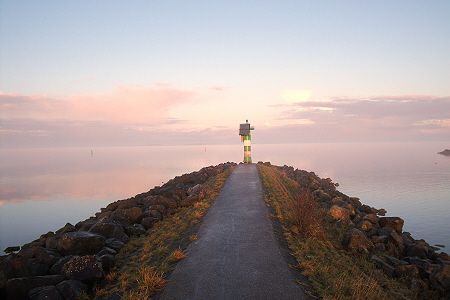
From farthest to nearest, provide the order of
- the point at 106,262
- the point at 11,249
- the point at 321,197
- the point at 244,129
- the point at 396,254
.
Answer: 1. the point at 244,129
2. the point at 321,197
3. the point at 11,249
4. the point at 396,254
5. the point at 106,262

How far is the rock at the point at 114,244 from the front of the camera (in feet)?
47.8

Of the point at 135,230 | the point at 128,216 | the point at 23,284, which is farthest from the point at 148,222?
the point at 23,284

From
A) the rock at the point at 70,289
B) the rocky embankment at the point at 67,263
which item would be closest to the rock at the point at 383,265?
the rocky embankment at the point at 67,263

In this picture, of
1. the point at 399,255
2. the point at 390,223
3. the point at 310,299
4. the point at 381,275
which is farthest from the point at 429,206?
the point at 310,299

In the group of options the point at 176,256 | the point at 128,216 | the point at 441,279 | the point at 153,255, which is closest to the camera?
the point at 176,256

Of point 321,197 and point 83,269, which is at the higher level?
point 83,269

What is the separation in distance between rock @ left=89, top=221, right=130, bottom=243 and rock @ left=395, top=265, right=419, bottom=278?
1142 cm

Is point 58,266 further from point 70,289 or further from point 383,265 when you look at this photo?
point 383,265

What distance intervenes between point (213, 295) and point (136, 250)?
256 inches

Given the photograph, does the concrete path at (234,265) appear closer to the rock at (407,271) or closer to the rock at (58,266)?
the rock at (58,266)

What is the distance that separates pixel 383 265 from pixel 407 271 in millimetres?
913

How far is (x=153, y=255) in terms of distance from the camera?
43.4 ft

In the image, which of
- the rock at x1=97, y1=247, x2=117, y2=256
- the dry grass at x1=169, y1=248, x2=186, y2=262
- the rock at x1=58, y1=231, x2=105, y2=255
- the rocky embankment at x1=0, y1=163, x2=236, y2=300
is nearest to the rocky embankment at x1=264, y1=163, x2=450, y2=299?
the dry grass at x1=169, y1=248, x2=186, y2=262

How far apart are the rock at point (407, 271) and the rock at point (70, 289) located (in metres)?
11.9
